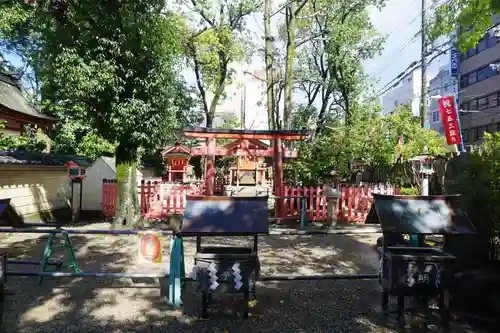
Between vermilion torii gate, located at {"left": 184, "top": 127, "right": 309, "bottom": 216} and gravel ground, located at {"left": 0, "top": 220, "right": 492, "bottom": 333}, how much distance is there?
5.92 meters

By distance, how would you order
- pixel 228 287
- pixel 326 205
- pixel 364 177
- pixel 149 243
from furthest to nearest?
pixel 364 177, pixel 326 205, pixel 149 243, pixel 228 287

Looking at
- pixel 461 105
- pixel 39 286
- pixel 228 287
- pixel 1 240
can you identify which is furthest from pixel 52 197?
pixel 461 105

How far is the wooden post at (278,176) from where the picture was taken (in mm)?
13031

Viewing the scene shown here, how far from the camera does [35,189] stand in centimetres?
1321

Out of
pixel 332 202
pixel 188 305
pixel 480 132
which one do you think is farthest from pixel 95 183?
pixel 480 132

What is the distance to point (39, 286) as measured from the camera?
6027mm

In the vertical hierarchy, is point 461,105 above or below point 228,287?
above

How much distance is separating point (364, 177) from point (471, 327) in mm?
22579

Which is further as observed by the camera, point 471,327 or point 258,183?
point 258,183

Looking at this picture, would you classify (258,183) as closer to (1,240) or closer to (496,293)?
(1,240)

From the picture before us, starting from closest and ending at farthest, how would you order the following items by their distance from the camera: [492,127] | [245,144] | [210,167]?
1. [210,167]
2. [245,144]
3. [492,127]

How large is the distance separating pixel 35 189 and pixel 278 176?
8.97 m

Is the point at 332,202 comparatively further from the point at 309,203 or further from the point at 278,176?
the point at 278,176

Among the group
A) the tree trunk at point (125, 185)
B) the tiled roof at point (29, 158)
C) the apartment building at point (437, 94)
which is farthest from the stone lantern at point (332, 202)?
the apartment building at point (437, 94)
